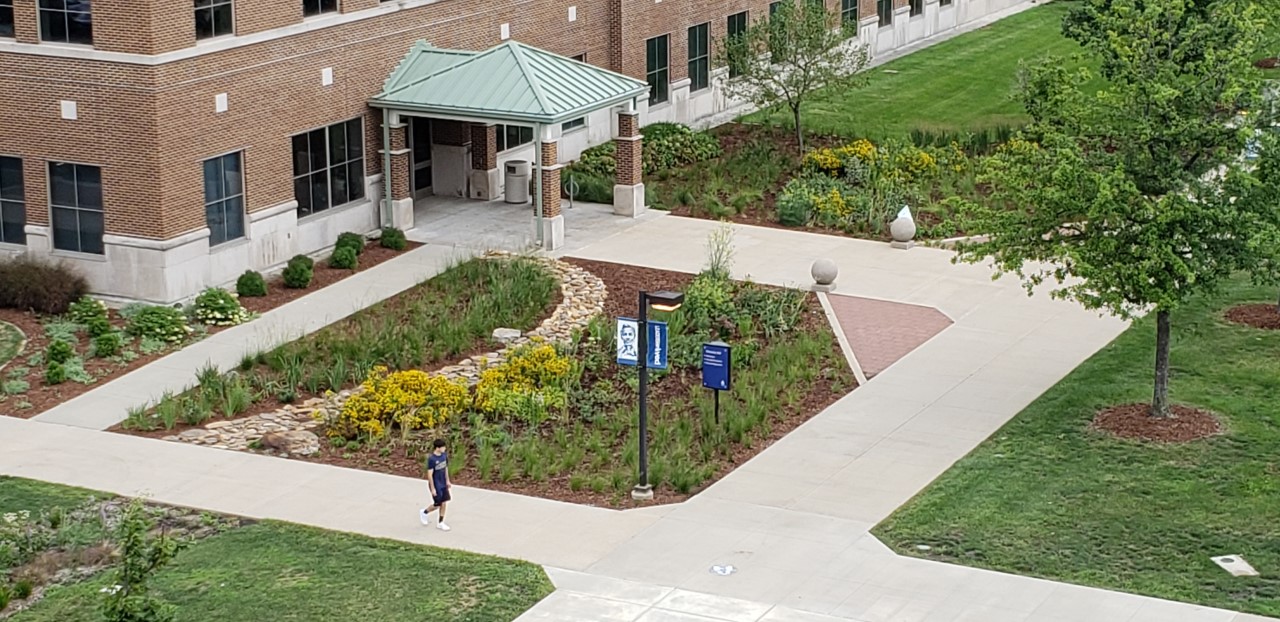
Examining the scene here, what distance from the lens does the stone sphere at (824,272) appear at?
3262cm

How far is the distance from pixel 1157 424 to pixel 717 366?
5740mm

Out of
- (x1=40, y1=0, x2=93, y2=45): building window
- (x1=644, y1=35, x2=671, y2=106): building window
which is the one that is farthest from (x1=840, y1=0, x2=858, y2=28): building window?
(x1=40, y1=0, x2=93, y2=45): building window

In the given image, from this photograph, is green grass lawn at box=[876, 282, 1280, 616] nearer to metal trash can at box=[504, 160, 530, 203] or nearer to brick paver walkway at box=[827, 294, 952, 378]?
brick paver walkway at box=[827, 294, 952, 378]

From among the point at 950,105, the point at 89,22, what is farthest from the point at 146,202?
the point at 950,105

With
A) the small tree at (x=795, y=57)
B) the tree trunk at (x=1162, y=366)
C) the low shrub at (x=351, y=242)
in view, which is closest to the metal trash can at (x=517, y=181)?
the low shrub at (x=351, y=242)

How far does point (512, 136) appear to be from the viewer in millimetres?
41188

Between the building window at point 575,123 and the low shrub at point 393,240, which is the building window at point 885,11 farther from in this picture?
the low shrub at point 393,240

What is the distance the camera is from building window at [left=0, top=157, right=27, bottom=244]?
3219cm

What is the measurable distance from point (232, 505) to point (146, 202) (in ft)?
32.5

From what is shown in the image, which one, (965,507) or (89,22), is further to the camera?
(89,22)

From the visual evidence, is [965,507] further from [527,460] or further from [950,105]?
[950,105]

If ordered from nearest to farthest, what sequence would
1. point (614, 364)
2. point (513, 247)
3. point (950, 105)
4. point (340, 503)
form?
point (340, 503), point (614, 364), point (513, 247), point (950, 105)

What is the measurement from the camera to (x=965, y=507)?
2244 cm

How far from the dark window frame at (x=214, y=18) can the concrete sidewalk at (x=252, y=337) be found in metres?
4.58
